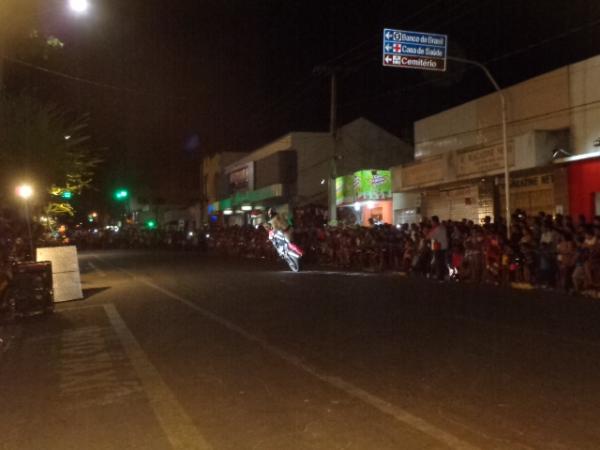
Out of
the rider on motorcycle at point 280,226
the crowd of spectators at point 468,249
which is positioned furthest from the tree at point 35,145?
the rider on motorcycle at point 280,226

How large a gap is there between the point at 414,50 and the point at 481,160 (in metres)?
7.11

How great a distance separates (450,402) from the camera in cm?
659

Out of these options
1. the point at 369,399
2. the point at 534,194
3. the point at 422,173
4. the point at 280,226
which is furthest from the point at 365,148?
the point at 369,399

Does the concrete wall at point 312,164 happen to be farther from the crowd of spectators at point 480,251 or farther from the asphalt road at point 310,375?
the asphalt road at point 310,375

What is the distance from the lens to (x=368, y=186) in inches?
1316

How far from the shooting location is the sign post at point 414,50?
722 inches

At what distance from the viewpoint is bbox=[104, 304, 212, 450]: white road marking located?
5.68m

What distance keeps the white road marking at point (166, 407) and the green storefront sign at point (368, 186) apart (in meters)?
23.6

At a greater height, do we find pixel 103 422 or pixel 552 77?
pixel 552 77

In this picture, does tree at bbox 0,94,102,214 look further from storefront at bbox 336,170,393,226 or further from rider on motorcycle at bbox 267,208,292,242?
storefront at bbox 336,170,393,226

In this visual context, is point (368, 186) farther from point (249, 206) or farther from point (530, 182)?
point (249, 206)

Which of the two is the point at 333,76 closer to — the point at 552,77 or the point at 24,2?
the point at 552,77

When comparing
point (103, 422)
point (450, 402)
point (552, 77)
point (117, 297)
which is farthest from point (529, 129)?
point (103, 422)

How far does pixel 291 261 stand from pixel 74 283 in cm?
866
